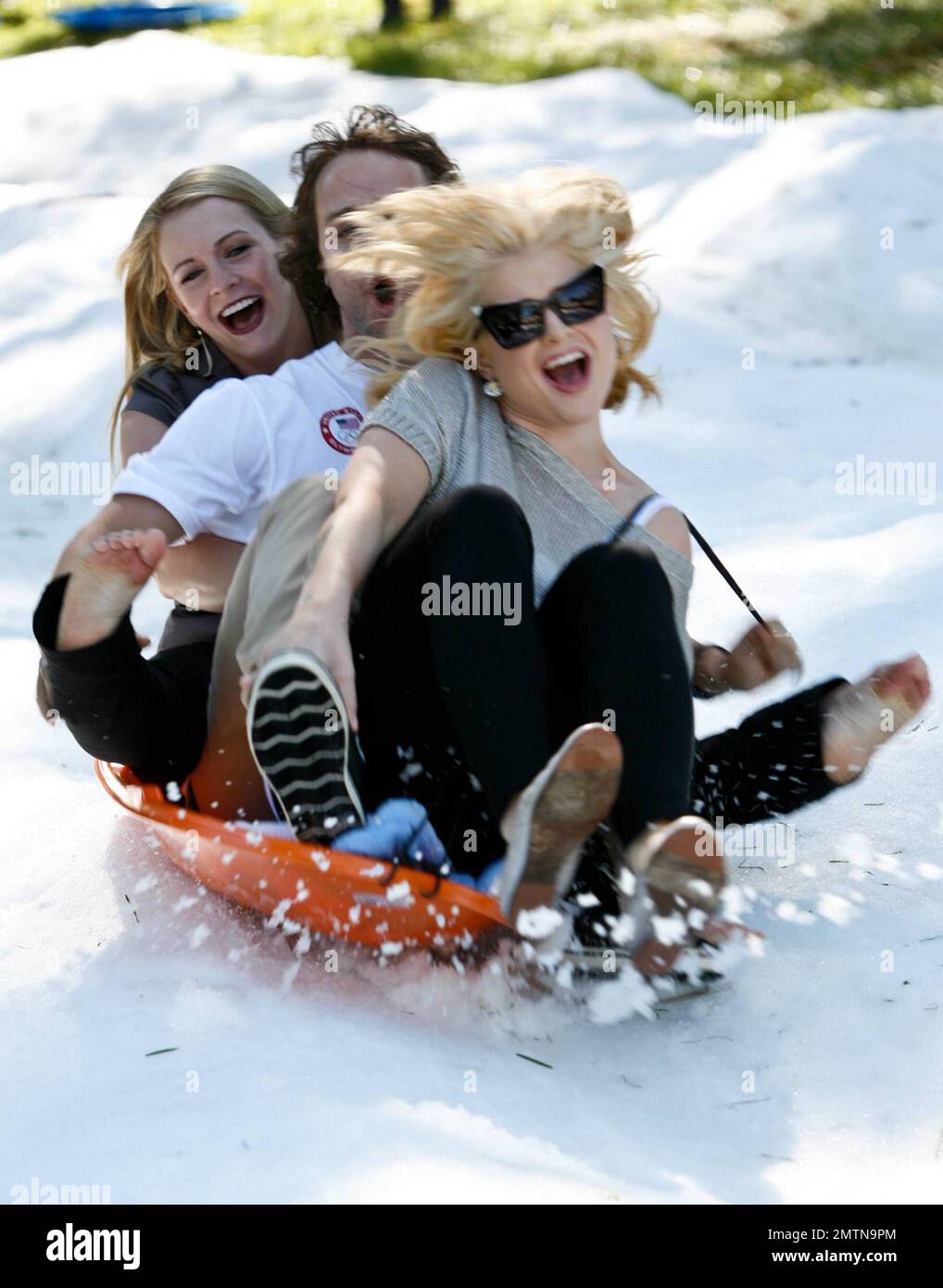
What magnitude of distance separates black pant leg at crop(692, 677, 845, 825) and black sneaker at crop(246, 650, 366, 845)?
18.1 inches

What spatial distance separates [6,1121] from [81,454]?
2718mm

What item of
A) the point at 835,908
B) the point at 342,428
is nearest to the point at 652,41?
the point at 342,428

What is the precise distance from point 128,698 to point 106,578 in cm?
17

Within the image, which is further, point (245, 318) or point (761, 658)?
point (245, 318)

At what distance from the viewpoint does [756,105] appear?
6.26m

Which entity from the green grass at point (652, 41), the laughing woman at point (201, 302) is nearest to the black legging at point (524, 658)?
the laughing woman at point (201, 302)

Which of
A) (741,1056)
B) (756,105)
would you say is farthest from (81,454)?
(756,105)

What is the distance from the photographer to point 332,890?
1.68m

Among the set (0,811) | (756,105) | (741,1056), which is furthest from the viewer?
(756,105)

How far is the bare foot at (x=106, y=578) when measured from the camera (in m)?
1.72

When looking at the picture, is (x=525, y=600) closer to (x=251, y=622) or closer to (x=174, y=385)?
(x=251, y=622)

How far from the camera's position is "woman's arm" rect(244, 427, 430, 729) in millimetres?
1567

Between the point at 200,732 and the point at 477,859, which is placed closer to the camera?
the point at 477,859
